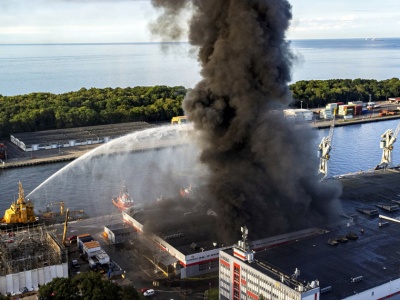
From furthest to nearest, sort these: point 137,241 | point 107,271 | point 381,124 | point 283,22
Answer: point 381,124 < point 137,241 < point 283,22 < point 107,271

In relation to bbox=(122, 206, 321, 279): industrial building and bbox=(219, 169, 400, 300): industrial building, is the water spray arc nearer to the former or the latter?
bbox=(122, 206, 321, 279): industrial building

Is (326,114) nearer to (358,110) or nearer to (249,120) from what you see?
(358,110)

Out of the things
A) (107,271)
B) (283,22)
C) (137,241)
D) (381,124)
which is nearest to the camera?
(107,271)

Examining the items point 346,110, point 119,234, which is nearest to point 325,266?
point 119,234

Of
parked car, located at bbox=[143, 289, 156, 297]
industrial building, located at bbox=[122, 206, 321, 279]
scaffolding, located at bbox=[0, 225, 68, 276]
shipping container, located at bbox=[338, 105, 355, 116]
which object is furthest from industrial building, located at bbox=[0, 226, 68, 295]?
shipping container, located at bbox=[338, 105, 355, 116]

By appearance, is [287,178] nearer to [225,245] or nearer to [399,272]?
[225,245]

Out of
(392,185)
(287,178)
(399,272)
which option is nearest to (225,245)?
(287,178)

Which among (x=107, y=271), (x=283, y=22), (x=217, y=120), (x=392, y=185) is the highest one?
(x=283, y=22)
